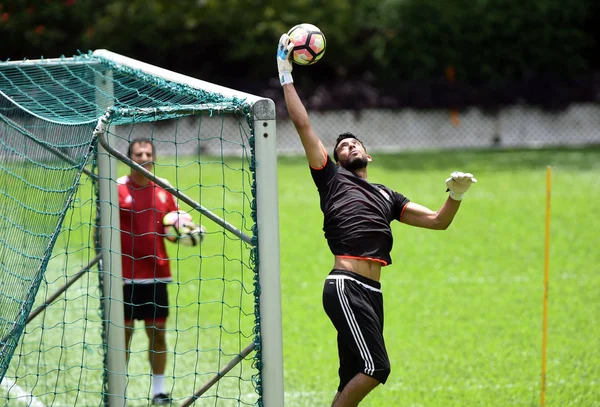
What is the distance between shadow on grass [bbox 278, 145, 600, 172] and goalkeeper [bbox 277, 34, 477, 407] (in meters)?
15.6

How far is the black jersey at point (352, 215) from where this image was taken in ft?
18.9

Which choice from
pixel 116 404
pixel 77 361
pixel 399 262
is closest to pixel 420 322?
pixel 399 262

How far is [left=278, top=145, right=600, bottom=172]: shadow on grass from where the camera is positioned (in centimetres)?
2186

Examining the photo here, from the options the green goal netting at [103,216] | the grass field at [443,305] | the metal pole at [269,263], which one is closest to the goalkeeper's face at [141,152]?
the green goal netting at [103,216]

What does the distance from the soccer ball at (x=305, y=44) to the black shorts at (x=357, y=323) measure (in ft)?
4.75

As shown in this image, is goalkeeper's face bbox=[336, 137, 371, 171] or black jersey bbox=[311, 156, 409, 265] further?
goalkeeper's face bbox=[336, 137, 371, 171]

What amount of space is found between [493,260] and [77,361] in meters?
6.58

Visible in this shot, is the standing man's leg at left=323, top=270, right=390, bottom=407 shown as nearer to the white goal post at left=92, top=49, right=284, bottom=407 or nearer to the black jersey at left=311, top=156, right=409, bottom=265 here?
the black jersey at left=311, top=156, right=409, bottom=265

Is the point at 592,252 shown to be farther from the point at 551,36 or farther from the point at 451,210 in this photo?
the point at 551,36

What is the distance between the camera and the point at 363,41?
95.5 feet

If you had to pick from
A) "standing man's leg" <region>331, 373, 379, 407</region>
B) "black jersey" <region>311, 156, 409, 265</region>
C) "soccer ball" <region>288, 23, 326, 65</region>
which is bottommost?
"standing man's leg" <region>331, 373, 379, 407</region>

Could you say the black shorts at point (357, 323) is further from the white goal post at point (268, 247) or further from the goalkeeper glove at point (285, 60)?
the goalkeeper glove at point (285, 60)

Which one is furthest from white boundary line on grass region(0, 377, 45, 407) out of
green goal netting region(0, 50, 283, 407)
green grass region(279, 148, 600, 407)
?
green grass region(279, 148, 600, 407)

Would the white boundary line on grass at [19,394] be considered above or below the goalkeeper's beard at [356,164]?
below
